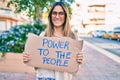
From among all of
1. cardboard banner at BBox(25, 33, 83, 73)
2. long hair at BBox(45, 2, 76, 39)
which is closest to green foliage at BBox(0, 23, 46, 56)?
cardboard banner at BBox(25, 33, 83, 73)

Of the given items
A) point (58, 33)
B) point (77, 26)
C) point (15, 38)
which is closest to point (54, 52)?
point (58, 33)

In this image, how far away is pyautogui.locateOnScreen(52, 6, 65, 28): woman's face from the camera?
3113 mm

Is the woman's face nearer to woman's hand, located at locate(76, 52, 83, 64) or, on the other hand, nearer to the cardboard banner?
the cardboard banner

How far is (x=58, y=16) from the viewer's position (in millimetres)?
3111

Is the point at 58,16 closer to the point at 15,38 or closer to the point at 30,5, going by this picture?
the point at 15,38

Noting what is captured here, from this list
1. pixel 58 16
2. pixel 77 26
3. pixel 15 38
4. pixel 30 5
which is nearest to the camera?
pixel 58 16

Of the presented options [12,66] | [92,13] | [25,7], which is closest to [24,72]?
[12,66]

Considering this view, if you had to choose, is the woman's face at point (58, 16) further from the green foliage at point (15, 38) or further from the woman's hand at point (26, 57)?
the green foliage at point (15, 38)

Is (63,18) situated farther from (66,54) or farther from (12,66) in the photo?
(12,66)

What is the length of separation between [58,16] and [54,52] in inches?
14.7

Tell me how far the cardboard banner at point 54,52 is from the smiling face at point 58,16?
15 cm

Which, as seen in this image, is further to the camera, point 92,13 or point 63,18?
point 92,13

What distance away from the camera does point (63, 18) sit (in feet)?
10.3

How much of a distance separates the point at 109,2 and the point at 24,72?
3283 inches
